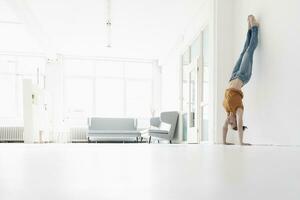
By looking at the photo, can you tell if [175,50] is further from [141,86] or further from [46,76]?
[46,76]

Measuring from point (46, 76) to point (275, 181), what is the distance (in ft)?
35.5

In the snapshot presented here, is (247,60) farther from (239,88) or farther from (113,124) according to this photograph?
(113,124)

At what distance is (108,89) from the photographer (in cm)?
1127

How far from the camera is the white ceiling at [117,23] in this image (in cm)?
629

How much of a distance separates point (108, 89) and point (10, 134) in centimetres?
368

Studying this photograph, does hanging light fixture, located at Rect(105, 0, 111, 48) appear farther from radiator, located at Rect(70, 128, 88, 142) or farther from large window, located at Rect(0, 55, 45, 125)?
radiator, located at Rect(70, 128, 88, 142)

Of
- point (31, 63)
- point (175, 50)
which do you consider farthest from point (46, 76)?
point (175, 50)

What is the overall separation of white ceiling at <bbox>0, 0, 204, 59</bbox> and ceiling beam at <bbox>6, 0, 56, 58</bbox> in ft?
0.24

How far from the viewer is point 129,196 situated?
1.26ft

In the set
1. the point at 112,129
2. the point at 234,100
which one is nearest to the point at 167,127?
the point at 112,129

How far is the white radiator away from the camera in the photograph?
1006cm

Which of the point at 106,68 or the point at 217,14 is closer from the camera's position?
the point at 217,14

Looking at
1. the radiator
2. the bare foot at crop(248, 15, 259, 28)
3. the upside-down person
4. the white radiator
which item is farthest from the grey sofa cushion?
→ the bare foot at crop(248, 15, 259, 28)

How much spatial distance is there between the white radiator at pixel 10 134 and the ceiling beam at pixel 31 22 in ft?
9.45
